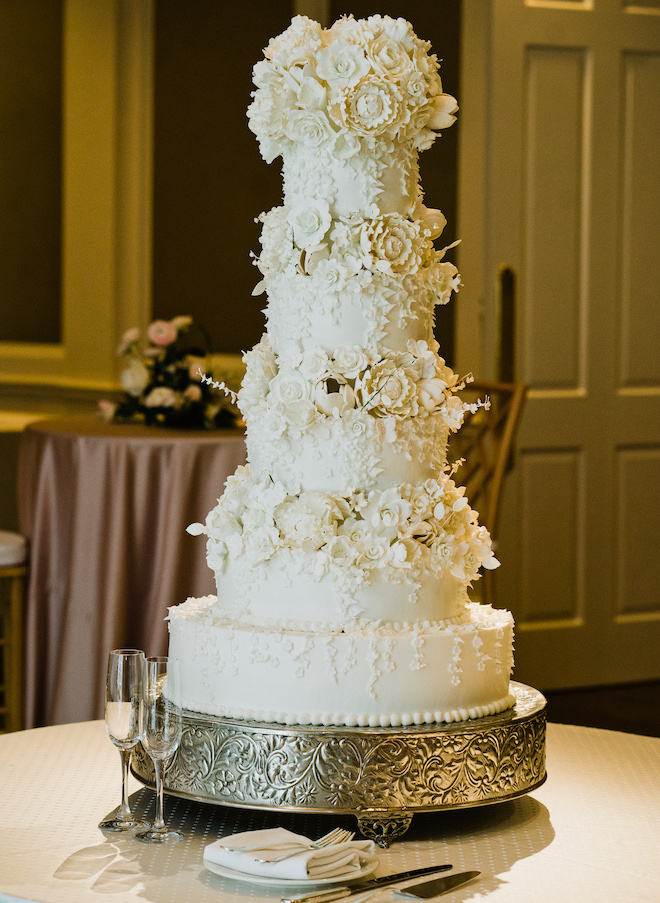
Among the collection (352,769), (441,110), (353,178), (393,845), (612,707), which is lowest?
(612,707)

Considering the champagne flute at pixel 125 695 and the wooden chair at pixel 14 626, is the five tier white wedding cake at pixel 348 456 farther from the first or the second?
the wooden chair at pixel 14 626

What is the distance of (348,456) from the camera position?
179cm

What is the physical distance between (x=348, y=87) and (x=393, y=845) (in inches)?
40.5

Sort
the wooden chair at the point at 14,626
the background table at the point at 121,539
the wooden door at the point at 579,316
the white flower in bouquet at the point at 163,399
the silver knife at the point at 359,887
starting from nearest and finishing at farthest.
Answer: the silver knife at the point at 359,887, the background table at the point at 121,539, the wooden chair at the point at 14,626, the white flower in bouquet at the point at 163,399, the wooden door at the point at 579,316

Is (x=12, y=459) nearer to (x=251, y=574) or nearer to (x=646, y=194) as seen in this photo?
(x=646, y=194)

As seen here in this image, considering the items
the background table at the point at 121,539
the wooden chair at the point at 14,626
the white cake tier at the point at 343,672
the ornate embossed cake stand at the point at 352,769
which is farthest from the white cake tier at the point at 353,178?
the wooden chair at the point at 14,626

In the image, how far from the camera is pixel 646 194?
17.1 ft

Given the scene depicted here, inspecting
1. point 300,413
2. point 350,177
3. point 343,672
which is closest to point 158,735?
point 343,672

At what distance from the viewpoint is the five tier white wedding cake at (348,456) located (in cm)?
173

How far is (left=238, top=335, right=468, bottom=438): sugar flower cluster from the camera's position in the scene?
70.5 inches

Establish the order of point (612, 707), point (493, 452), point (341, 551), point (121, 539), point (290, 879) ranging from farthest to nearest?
point (612, 707), point (493, 452), point (121, 539), point (341, 551), point (290, 879)

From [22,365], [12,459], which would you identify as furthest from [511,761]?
Answer: [22,365]

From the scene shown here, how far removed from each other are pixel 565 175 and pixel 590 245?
30cm

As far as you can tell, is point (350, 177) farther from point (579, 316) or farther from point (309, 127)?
point (579, 316)
